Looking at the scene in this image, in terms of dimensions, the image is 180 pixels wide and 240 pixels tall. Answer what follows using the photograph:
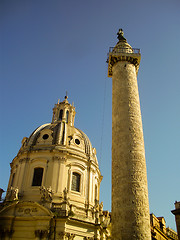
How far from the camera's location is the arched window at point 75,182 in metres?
30.6

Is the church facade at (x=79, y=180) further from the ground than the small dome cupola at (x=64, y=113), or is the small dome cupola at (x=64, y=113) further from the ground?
the small dome cupola at (x=64, y=113)

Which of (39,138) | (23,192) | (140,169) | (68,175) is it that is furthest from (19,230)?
(140,169)

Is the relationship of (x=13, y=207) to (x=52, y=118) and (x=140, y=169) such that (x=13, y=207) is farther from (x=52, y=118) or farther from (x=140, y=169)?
(x=52, y=118)

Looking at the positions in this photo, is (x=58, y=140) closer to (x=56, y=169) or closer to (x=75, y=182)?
(x=56, y=169)

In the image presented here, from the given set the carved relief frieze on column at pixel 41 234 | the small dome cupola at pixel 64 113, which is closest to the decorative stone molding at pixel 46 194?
the carved relief frieze on column at pixel 41 234

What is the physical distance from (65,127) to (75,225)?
14.2m

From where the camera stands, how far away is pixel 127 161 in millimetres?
16625

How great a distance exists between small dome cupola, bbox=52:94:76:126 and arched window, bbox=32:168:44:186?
10022 mm

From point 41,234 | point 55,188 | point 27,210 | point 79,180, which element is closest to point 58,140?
point 79,180

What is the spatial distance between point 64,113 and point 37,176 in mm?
12565

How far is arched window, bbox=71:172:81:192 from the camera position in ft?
101

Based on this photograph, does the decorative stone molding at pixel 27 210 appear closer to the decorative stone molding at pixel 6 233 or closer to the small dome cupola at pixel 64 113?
the decorative stone molding at pixel 6 233

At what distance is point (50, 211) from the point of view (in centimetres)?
2405

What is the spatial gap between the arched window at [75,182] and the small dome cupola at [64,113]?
390 inches
